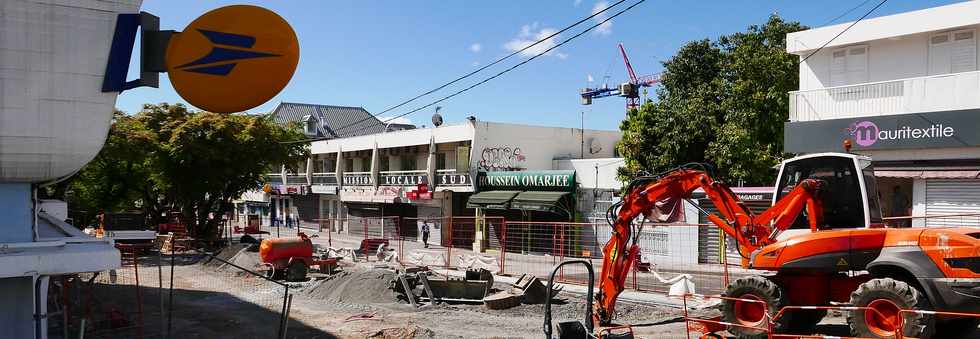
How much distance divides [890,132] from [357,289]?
47.4ft

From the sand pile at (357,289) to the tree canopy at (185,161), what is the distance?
13024 mm

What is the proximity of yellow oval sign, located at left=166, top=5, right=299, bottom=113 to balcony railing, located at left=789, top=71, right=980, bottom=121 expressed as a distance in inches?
655

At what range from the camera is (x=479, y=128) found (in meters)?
32.3

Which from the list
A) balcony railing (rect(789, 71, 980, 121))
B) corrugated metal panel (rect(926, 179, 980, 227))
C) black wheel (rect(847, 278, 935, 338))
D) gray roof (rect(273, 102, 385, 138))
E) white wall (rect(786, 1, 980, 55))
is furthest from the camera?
gray roof (rect(273, 102, 385, 138))

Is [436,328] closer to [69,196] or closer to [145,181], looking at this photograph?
[145,181]

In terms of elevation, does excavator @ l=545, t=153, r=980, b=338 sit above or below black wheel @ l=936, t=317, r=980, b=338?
above

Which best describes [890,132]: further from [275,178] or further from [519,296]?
[275,178]

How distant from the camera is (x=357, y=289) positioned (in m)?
17.6

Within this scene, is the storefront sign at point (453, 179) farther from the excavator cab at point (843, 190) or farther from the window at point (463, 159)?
the excavator cab at point (843, 190)

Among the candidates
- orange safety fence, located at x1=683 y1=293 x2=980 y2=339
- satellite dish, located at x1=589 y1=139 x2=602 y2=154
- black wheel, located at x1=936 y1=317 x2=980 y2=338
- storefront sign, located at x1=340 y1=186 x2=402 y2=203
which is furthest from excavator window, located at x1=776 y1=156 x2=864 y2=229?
storefront sign, located at x1=340 y1=186 x2=402 y2=203

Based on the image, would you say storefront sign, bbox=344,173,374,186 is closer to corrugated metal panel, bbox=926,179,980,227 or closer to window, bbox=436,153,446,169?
window, bbox=436,153,446,169

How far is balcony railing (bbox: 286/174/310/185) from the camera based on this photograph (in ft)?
167

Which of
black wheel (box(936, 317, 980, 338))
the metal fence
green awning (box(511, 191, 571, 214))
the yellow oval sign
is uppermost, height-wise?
the yellow oval sign

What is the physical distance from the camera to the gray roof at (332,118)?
56.6 metres
